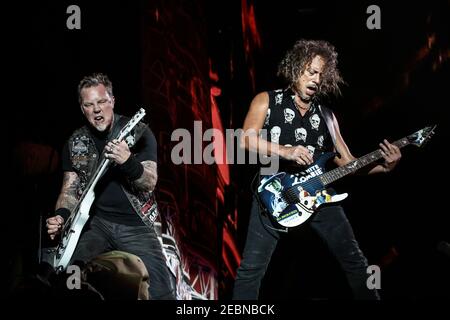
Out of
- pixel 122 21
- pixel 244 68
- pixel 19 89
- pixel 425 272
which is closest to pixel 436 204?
pixel 425 272

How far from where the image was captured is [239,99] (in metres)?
4.91

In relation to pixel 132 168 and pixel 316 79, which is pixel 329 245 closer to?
pixel 316 79

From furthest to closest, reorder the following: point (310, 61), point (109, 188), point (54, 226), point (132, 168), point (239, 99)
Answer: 1. point (239, 99)
2. point (310, 61)
3. point (109, 188)
4. point (54, 226)
5. point (132, 168)

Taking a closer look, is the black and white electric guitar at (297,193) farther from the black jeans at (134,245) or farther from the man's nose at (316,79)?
the black jeans at (134,245)

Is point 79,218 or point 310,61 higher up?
point 310,61

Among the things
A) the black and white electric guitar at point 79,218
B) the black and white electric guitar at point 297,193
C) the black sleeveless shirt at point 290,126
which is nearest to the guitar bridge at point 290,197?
the black and white electric guitar at point 297,193

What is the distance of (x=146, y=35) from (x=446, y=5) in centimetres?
259

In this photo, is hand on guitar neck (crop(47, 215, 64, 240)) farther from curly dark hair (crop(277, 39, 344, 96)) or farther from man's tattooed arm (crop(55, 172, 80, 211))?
curly dark hair (crop(277, 39, 344, 96))

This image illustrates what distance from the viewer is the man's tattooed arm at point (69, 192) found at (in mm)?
4035

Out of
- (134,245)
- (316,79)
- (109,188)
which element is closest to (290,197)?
(316,79)

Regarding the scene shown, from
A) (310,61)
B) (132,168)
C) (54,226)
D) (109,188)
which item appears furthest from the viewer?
(310,61)

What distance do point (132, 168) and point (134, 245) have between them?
594 mm

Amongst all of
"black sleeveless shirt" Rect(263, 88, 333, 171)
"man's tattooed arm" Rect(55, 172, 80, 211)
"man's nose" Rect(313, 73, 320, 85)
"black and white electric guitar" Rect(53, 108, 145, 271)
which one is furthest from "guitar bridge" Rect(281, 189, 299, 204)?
"man's tattooed arm" Rect(55, 172, 80, 211)

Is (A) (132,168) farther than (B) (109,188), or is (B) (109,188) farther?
(B) (109,188)
